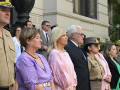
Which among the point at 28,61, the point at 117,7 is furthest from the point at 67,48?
the point at 117,7

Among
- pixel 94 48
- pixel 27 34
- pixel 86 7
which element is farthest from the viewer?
pixel 86 7

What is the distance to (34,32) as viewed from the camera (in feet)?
15.3

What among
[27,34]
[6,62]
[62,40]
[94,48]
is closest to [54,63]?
[62,40]

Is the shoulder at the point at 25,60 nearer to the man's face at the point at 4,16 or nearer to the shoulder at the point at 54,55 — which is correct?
the man's face at the point at 4,16

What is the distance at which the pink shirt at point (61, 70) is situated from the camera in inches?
204

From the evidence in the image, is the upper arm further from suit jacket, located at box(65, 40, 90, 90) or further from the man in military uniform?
suit jacket, located at box(65, 40, 90, 90)

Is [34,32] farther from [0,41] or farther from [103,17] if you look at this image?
[103,17]

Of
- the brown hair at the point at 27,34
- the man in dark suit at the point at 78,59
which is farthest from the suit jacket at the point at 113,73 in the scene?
the brown hair at the point at 27,34

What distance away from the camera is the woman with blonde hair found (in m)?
5.19

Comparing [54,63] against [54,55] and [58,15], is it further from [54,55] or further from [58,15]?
[58,15]

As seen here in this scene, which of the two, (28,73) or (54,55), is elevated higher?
(54,55)

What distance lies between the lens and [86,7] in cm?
1766

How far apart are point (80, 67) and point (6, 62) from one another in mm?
2385

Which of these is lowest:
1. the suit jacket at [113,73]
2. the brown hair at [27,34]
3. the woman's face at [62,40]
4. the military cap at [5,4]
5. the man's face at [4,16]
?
the suit jacket at [113,73]
